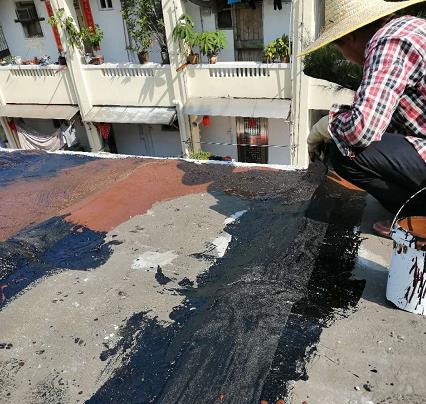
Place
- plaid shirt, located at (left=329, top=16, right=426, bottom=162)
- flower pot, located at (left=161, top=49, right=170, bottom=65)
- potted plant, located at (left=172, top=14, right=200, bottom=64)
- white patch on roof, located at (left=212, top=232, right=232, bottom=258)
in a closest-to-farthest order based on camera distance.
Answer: plaid shirt, located at (left=329, top=16, right=426, bottom=162) → white patch on roof, located at (left=212, top=232, right=232, bottom=258) → potted plant, located at (left=172, top=14, right=200, bottom=64) → flower pot, located at (left=161, top=49, right=170, bottom=65)

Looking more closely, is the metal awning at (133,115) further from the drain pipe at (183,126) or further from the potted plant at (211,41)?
the potted plant at (211,41)

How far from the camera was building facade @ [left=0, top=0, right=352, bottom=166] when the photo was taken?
381 inches

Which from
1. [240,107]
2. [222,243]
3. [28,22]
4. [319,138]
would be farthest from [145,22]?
[222,243]

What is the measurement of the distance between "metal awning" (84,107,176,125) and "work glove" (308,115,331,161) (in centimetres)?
857

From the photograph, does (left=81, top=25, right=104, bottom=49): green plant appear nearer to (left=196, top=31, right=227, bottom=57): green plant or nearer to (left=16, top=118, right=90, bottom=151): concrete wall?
(left=16, top=118, right=90, bottom=151): concrete wall

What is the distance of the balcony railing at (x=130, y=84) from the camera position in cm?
1073

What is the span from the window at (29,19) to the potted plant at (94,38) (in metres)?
1.89

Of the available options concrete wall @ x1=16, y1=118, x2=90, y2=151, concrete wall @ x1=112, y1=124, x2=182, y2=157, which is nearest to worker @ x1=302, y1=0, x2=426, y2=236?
concrete wall @ x1=112, y1=124, x2=182, y2=157

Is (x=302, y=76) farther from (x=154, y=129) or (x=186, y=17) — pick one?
(x=154, y=129)

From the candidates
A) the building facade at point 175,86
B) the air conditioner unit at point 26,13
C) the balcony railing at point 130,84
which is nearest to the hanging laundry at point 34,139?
the building facade at point 175,86

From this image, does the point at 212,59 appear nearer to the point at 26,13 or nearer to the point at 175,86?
the point at 175,86

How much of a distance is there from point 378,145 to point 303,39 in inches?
301

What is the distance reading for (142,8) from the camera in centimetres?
1004

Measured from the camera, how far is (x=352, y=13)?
1958mm
